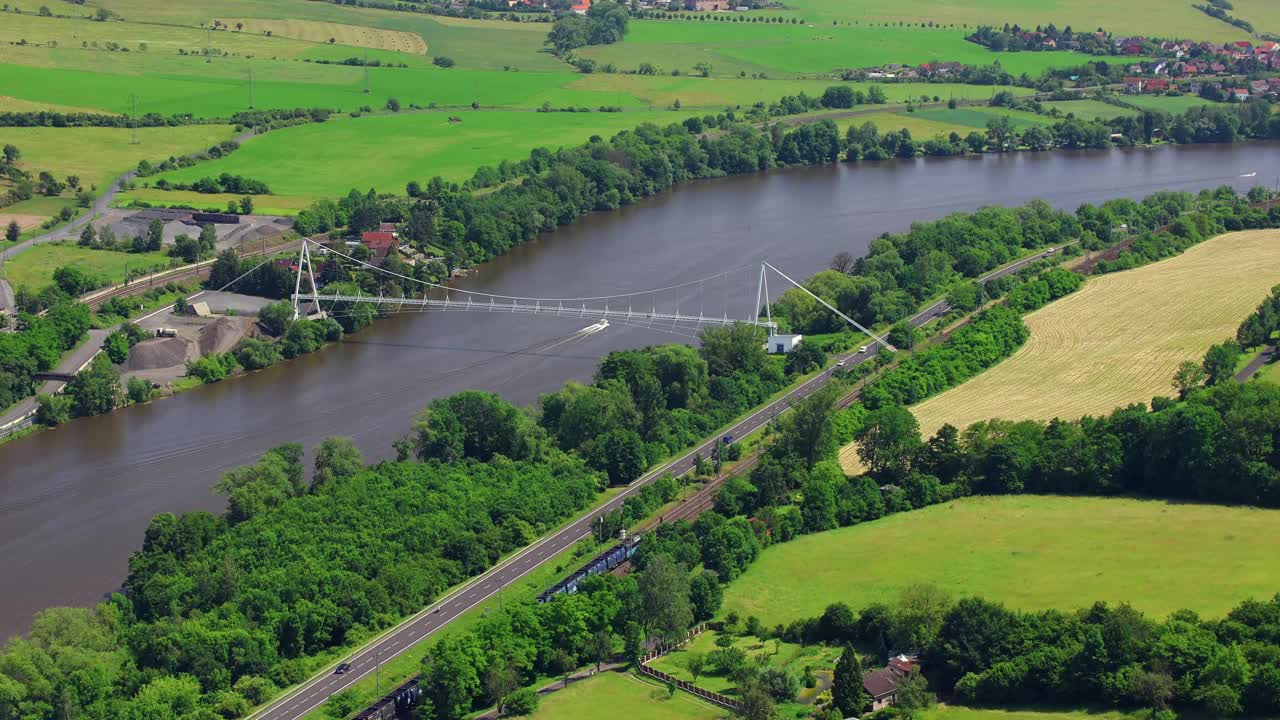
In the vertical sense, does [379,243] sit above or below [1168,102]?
Result: below

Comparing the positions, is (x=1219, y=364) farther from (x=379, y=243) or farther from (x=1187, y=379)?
(x=379, y=243)

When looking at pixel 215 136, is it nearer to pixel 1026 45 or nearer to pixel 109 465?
pixel 109 465

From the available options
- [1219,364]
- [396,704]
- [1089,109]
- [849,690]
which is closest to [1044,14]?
[1089,109]

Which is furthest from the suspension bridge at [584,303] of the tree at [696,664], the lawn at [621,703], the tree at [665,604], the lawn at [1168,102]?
the lawn at [1168,102]

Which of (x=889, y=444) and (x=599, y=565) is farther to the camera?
(x=889, y=444)

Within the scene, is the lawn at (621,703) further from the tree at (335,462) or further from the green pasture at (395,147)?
the green pasture at (395,147)

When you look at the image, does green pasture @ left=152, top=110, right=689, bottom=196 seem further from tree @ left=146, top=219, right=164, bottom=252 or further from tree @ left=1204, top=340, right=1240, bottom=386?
tree @ left=1204, top=340, right=1240, bottom=386

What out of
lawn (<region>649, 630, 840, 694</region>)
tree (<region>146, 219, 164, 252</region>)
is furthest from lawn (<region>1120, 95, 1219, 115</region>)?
lawn (<region>649, 630, 840, 694</region>)
